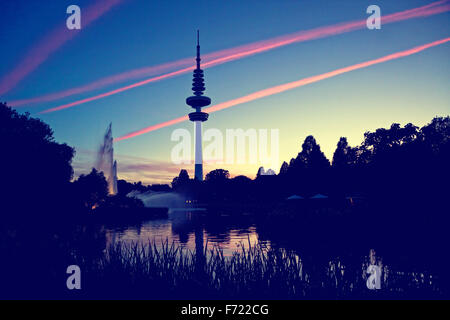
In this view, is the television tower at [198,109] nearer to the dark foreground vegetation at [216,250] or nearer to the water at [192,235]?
the water at [192,235]

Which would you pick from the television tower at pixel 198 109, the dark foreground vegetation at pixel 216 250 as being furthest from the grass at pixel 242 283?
the television tower at pixel 198 109

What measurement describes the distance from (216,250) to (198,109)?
16982 centimetres

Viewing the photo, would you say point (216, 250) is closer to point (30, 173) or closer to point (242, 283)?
point (242, 283)

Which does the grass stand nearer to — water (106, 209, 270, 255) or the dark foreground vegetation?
the dark foreground vegetation

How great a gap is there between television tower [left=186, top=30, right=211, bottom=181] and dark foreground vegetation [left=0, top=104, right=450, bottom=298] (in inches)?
5557

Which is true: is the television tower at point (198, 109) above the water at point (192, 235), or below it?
above

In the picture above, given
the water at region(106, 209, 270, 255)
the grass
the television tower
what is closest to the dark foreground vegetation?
the grass

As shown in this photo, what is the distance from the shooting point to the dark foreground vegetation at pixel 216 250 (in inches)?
385

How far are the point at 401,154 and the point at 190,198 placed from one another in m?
97.4

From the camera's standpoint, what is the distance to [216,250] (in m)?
10.3

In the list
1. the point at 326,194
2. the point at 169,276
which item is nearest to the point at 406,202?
the point at 169,276

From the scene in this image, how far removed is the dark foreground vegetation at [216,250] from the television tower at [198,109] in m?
141
